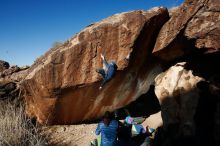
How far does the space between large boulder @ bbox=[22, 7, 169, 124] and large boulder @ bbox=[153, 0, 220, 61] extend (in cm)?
46

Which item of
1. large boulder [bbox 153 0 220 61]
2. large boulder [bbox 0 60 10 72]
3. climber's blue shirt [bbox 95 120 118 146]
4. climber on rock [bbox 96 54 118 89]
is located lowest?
climber's blue shirt [bbox 95 120 118 146]

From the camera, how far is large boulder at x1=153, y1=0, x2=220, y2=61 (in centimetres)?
518

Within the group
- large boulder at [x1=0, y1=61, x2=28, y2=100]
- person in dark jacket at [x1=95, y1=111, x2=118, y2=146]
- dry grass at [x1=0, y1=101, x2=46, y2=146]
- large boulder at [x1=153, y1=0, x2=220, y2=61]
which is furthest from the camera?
large boulder at [x1=0, y1=61, x2=28, y2=100]

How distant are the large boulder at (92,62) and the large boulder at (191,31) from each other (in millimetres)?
462

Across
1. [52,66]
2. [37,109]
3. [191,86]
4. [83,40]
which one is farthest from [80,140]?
[191,86]

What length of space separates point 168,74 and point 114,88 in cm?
134

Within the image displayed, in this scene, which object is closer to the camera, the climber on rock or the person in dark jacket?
the person in dark jacket

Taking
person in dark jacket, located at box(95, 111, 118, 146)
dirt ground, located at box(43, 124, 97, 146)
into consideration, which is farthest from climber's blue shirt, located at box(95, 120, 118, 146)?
dirt ground, located at box(43, 124, 97, 146)

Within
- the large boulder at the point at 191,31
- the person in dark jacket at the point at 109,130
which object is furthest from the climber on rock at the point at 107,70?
the person in dark jacket at the point at 109,130

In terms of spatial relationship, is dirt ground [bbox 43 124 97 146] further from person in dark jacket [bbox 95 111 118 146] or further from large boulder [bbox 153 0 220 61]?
large boulder [bbox 153 0 220 61]

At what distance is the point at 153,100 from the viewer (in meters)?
8.71

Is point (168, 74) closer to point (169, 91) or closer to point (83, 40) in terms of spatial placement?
point (169, 91)

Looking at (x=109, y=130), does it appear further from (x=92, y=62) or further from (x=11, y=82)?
(x=11, y=82)

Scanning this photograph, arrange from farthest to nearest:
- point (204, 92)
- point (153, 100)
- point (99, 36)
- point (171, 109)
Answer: point (153, 100) < point (99, 36) < point (171, 109) < point (204, 92)
